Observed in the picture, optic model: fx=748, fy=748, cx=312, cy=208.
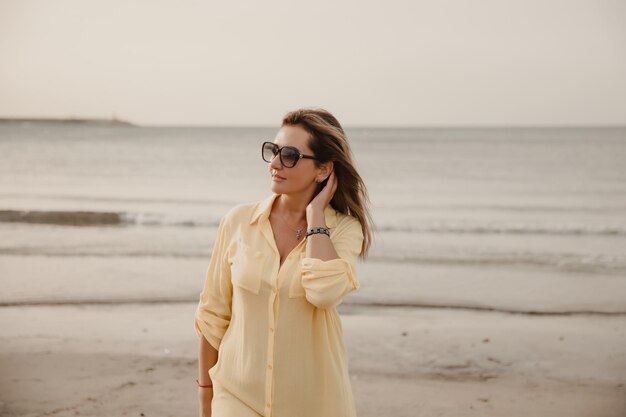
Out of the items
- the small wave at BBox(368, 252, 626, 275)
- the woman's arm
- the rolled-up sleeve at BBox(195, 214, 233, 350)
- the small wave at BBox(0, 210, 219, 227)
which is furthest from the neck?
the small wave at BBox(0, 210, 219, 227)

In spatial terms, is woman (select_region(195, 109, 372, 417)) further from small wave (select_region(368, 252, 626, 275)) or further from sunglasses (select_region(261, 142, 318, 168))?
small wave (select_region(368, 252, 626, 275))

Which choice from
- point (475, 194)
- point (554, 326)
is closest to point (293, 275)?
point (554, 326)

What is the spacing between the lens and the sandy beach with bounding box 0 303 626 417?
5.73 meters

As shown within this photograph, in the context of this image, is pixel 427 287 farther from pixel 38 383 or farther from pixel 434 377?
pixel 38 383

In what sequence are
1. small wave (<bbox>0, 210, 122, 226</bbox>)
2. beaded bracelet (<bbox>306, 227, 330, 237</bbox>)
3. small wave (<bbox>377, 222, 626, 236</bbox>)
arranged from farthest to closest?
small wave (<bbox>0, 210, 122, 226</bbox>)
small wave (<bbox>377, 222, 626, 236</bbox>)
beaded bracelet (<bbox>306, 227, 330, 237</bbox>)

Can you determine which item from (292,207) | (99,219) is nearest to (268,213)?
(292,207)

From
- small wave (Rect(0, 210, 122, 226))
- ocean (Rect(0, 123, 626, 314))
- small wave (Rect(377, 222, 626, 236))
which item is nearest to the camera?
ocean (Rect(0, 123, 626, 314))

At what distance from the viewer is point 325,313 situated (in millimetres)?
2951

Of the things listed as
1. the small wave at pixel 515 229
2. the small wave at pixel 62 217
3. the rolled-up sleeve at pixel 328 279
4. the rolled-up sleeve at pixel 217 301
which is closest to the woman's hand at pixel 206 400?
the rolled-up sleeve at pixel 217 301

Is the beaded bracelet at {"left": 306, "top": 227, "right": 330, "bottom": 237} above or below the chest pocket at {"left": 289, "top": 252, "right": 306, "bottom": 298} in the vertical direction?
above

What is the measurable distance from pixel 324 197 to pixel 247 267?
469mm

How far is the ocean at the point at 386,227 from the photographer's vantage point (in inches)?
388

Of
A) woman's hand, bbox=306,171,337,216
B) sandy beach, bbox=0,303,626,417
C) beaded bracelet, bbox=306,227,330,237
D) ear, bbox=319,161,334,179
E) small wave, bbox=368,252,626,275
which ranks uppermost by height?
ear, bbox=319,161,334,179

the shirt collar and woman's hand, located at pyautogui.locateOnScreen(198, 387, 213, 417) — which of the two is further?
woman's hand, located at pyautogui.locateOnScreen(198, 387, 213, 417)
